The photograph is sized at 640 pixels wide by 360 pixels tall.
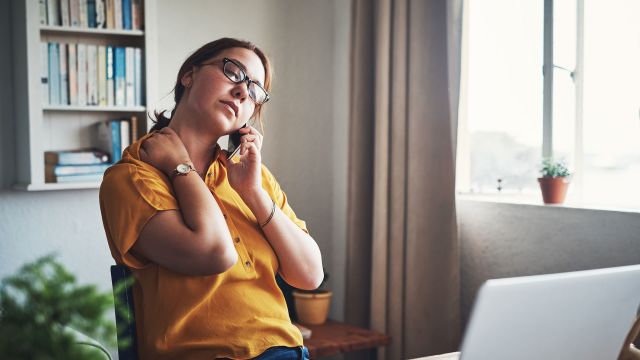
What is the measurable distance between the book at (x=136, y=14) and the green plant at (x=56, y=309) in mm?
2261

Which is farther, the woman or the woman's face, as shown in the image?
the woman's face

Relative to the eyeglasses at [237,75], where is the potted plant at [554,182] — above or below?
below

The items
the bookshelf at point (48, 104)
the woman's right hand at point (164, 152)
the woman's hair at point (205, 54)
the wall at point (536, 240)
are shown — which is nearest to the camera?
the woman's right hand at point (164, 152)

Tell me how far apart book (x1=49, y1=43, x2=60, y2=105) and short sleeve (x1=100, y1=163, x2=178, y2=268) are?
1.26 metres

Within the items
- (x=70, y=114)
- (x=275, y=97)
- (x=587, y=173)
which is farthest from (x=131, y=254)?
(x=275, y=97)

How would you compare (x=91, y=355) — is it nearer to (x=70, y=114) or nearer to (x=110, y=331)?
(x=110, y=331)

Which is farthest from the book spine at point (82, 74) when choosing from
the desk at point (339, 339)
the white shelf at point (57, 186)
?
the desk at point (339, 339)

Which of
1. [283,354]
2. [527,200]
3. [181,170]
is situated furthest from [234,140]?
[527,200]

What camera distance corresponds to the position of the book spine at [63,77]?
2.44 metres

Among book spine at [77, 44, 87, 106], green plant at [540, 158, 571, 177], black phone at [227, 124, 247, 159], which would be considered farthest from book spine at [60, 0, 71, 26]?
green plant at [540, 158, 571, 177]

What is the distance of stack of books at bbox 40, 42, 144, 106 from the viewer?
2.43 m

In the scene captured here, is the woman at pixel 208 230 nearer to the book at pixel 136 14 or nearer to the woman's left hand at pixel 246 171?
the woman's left hand at pixel 246 171

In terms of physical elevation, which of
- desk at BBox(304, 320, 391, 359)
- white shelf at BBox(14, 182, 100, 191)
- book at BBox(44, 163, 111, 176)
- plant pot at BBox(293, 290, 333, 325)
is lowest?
→ desk at BBox(304, 320, 391, 359)

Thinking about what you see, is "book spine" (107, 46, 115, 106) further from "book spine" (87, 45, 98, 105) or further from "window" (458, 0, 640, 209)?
"window" (458, 0, 640, 209)
